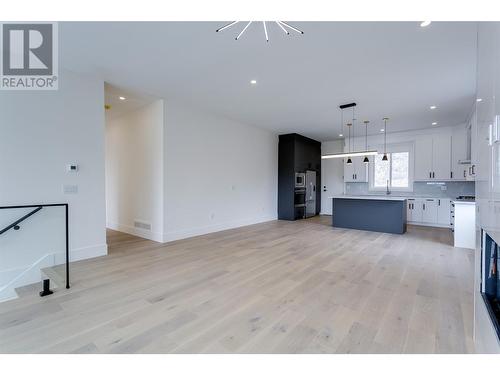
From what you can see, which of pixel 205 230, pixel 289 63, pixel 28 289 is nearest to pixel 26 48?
pixel 28 289

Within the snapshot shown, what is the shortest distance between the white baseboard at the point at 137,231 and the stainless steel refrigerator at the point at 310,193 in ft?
17.6

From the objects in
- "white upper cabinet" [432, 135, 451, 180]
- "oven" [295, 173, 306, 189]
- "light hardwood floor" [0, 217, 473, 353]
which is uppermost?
"white upper cabinet" [432, 135, 451, 180]

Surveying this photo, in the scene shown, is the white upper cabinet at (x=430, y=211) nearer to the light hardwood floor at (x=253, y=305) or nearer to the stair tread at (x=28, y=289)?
the light hardwood floor at (x=253, y=305)

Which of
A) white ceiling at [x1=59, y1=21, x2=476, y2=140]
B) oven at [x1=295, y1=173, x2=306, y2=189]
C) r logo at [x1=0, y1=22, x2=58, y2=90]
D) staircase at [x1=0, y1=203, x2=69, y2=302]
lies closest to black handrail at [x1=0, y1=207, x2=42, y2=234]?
staircase at [x1=0, y1=203, x2=69, y2=302]

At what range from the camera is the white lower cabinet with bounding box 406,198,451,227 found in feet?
21.9

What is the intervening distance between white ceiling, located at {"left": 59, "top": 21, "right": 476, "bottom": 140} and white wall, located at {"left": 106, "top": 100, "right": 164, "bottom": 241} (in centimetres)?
90

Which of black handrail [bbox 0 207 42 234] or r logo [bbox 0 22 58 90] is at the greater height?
r logo [bbox 0 22 58 90]

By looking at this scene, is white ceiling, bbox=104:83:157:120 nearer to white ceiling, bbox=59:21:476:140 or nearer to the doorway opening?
the doorway opening

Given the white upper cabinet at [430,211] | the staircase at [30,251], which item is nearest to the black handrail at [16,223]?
the staircase at [30,251]

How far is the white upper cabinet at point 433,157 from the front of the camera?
6.74 metres
